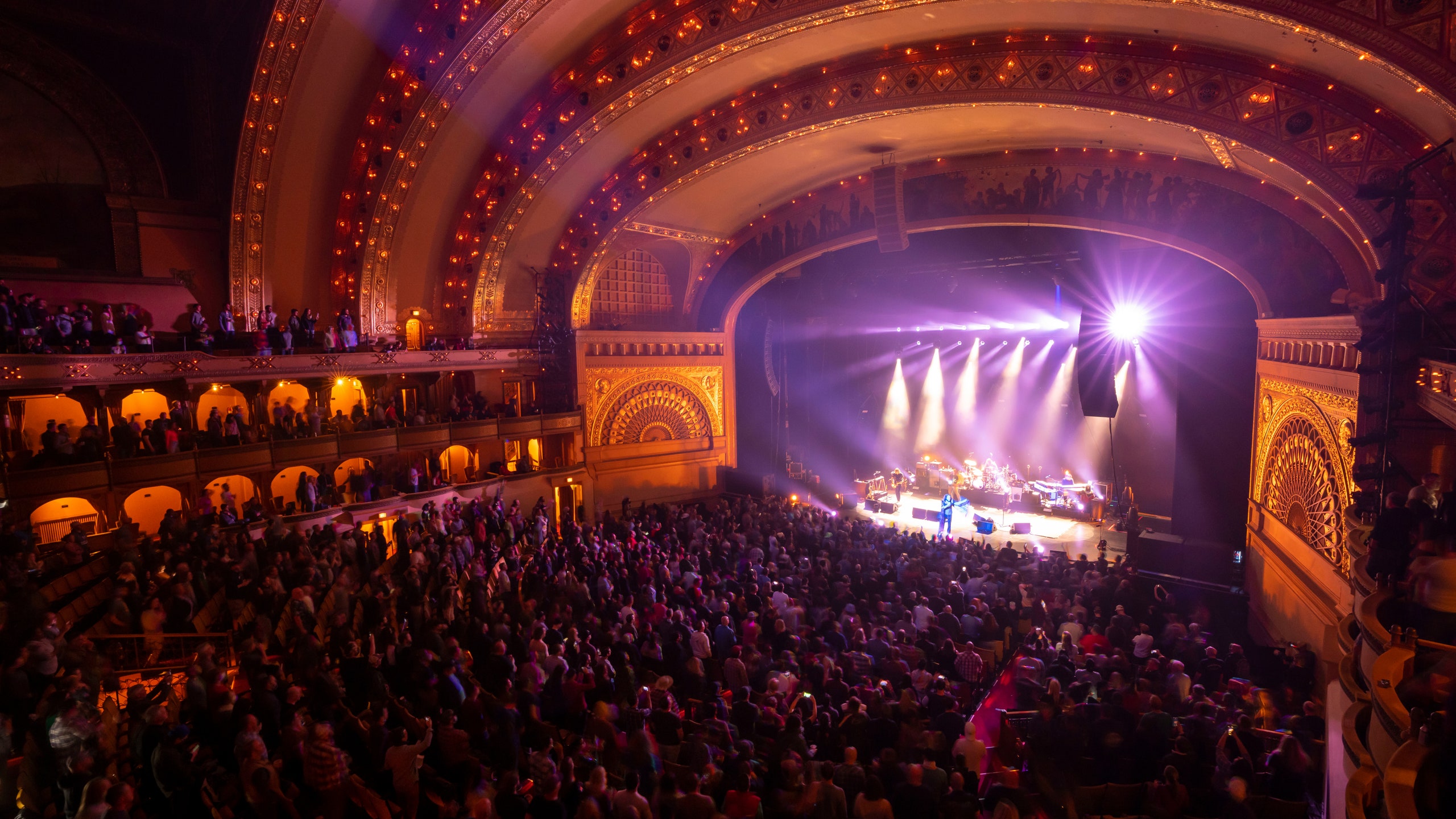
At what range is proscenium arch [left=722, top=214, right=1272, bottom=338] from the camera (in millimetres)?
12781

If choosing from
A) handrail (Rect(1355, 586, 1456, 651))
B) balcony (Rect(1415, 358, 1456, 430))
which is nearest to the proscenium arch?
balcony (Rect(1415, 358, 1456, 430))

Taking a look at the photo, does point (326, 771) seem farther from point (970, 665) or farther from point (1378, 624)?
point (1378, 624)

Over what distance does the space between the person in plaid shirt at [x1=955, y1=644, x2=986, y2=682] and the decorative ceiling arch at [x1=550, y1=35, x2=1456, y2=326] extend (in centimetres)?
777

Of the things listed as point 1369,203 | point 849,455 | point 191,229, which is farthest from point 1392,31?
point 191,229

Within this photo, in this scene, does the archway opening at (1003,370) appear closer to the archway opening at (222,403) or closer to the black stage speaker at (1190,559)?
the black stage speaker at (1190,559)

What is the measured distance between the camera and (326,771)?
15.7 feet

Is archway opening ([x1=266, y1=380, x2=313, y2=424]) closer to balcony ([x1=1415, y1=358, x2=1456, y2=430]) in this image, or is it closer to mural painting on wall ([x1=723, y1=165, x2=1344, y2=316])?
mural painting on wall ([x1=723, y1=165, x2=1344, y2=316])

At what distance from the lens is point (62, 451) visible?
10859 millimetres

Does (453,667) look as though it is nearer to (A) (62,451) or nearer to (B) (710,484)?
(A) (62,451)

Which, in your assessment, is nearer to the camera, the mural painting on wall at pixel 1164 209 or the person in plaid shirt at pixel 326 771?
the person in plaid shirt at pixel 326 771

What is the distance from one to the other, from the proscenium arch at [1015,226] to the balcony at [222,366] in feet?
21.1

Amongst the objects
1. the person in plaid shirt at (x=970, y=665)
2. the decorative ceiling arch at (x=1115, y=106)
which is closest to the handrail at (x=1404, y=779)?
the person in plaid shirt at (x=970, y=665)

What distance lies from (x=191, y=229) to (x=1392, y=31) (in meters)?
20.0

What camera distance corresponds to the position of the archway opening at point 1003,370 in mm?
13594
